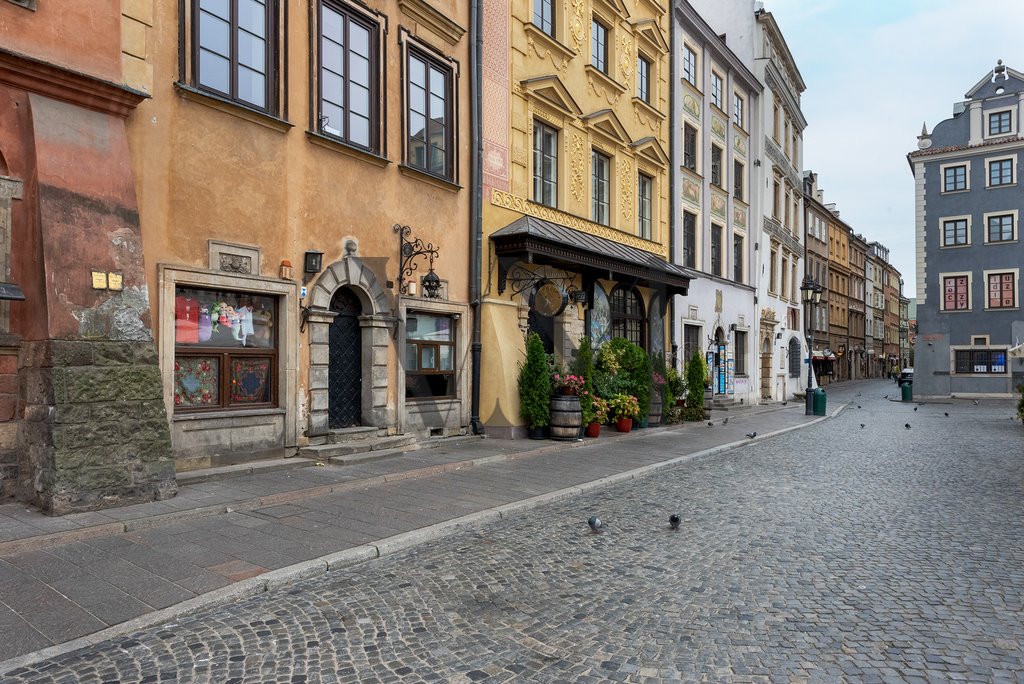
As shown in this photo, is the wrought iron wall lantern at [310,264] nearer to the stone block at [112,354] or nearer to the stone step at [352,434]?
the stone step at [352,434]

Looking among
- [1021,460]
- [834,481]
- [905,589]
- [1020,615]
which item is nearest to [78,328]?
[905,589]

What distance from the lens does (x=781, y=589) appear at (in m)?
4.99

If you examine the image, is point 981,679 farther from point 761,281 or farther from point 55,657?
point 761,281

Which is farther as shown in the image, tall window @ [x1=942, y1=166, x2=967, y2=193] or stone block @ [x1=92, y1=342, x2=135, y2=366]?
tall window @ [x1=942, y1=166, x2=967, y2=193]

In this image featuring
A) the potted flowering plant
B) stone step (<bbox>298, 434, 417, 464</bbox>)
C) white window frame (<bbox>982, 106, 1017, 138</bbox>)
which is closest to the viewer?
stone step (<bbox>298, 434, 417, 464</bbox>)

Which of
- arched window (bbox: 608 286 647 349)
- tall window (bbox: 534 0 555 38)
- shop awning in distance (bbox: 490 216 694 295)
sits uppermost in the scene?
tall window (bbox: 534 0 555 38)

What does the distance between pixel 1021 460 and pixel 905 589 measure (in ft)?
30.4

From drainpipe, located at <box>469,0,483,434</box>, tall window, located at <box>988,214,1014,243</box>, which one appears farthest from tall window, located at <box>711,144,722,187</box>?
tall window, located at <box>988,214,1014,243</box>

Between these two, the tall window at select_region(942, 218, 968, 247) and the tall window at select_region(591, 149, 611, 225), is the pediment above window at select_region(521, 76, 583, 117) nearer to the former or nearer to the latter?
the tall window at select_region(591, 149, 611, 225)

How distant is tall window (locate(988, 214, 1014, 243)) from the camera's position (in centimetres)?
3678

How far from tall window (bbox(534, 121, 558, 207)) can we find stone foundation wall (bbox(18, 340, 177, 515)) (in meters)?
9.96

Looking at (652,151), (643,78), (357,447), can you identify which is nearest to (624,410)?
(357,447)

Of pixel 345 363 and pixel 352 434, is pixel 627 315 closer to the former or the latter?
pixel 345 363

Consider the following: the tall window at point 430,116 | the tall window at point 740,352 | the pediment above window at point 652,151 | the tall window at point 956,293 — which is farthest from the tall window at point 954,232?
the tall window at point 430,116
